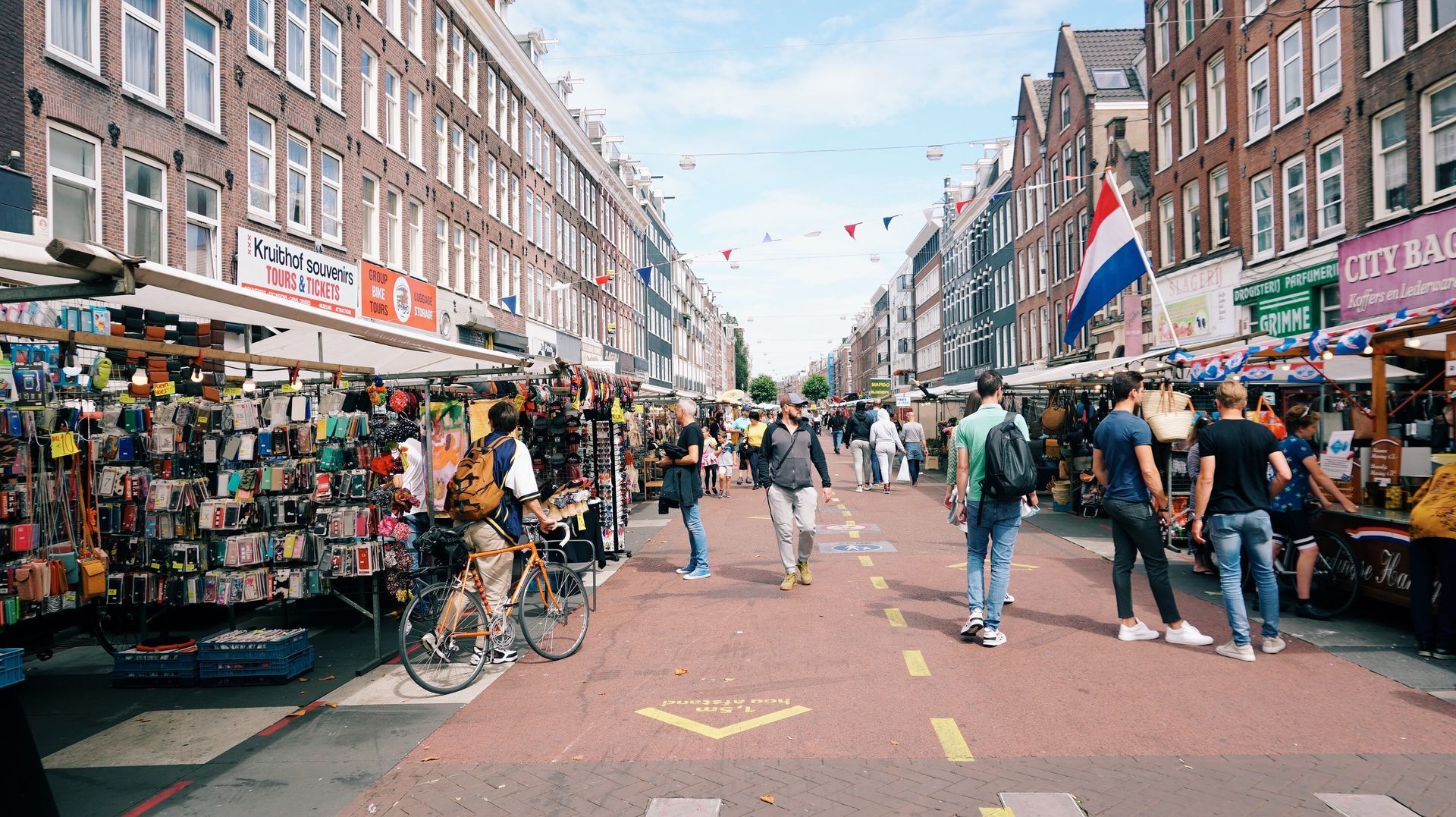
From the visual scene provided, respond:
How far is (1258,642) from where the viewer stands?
6.79 meters

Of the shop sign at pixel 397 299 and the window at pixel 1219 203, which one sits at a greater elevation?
the window at pixel 1219 203

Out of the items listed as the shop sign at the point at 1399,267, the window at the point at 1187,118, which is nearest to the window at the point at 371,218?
the shop sign at the point at 1399,267

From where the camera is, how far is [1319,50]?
19531mm

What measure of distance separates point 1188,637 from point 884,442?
13.2 metres

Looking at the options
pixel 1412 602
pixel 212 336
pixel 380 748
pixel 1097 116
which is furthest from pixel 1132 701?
pixel 1097 116

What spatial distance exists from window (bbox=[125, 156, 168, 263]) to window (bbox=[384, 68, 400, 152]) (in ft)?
27.6

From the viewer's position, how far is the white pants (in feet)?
29.7

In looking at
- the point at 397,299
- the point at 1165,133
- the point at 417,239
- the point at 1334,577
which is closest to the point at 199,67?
the point at 397,299

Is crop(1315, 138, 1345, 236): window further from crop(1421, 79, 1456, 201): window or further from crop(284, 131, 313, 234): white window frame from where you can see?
crop(284, 131, 313, 234): white window frame

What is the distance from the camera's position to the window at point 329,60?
19281mm

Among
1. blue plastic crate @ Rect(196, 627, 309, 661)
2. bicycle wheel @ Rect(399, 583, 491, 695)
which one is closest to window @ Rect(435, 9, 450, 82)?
blue plastic crate @ Rect(196, 627, 309, 661)

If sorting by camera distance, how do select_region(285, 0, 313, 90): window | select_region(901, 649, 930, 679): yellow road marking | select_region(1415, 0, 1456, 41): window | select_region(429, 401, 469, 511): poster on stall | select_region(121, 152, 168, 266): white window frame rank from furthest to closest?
select_region(285, 0, 313, 90): window → select_region(1415, 0, 1456, 41): window → select_region(121, 152, 168, 266): white window frame → select_region(429, 401, 469, 511): poster on stall → select_region(901, 649, 930, 679): yellow road marking

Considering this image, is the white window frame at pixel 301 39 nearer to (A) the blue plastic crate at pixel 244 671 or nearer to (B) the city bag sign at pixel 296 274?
(B) the city bag sign at pixel 296 274

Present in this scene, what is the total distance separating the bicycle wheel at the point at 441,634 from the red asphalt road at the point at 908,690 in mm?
296
